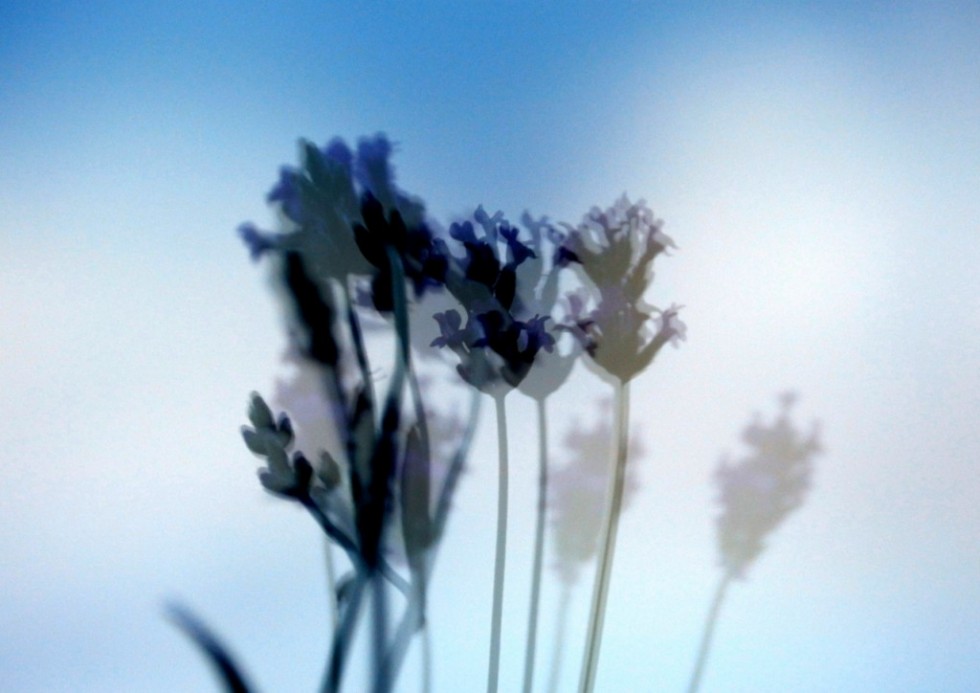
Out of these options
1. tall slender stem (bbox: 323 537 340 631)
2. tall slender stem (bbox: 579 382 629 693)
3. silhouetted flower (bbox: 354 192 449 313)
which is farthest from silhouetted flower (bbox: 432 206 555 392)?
tall slender stem (bbox: 323 537 340 631)

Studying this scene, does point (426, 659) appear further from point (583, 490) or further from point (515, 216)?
point (515, 216)

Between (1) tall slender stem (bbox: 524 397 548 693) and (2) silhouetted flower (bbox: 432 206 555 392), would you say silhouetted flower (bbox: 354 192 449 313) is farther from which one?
(1) tall slender stem (bbox: 524 397 548 693)

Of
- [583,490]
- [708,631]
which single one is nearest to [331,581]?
[583,490]

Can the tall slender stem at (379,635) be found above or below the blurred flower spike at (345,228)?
below

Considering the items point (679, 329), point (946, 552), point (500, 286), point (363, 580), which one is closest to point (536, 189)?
point (500, 286)

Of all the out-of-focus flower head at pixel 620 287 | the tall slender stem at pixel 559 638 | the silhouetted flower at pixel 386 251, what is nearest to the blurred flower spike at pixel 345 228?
the silhouetted flower at pixel 386 251

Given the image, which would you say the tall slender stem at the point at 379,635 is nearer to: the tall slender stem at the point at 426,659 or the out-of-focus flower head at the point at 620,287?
the tall slender stem at the point at 426,659
